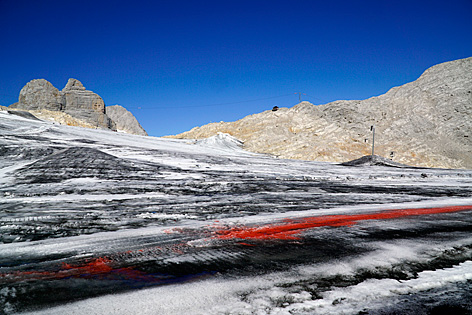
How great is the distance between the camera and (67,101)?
75750mm

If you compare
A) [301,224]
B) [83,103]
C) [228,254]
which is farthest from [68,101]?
[228,254]

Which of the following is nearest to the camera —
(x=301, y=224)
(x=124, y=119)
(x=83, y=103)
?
(x=301, y=224)

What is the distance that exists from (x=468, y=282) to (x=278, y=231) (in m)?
1.76

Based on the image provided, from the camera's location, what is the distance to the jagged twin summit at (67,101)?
2766 inches

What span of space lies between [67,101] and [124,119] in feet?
227

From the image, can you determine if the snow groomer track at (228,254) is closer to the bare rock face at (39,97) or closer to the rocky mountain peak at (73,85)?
the bare rock face at (39,97)

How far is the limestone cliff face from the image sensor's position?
32.5 metres

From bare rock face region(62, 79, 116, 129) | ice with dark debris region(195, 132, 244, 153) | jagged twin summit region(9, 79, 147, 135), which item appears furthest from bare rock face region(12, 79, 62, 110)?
ice with dark debris region(195, 132, 244, 153)

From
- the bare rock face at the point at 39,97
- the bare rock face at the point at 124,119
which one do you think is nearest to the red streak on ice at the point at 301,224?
the bare rock face at the point at 39,97

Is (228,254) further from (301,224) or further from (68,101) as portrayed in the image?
(68,101)

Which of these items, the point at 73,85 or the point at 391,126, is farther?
the point at 73,85

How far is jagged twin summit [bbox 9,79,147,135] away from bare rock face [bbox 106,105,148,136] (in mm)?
60483

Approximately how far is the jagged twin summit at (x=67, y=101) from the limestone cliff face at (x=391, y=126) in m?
45.4

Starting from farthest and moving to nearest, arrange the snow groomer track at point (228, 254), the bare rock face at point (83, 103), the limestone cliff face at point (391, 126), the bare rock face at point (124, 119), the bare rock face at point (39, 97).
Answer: the bare rock face at point (124, 119), the bare rock face at point (83, 103), the bare rock face at point (39, 97), the limestone cliff face at point (391, 126), the snow groomer track at point (228, 254)
